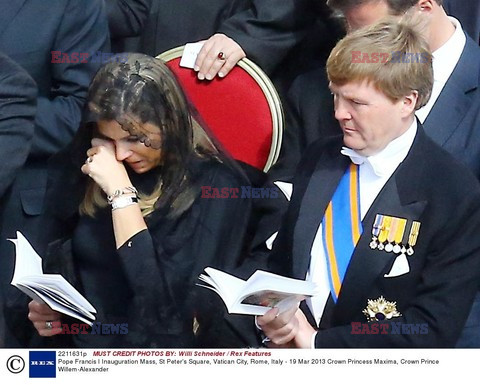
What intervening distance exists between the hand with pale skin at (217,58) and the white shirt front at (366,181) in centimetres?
47

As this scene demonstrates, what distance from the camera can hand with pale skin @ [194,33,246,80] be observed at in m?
3.51

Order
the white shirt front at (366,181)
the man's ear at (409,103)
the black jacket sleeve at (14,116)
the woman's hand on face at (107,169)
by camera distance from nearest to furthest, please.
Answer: the man's ear at (409,103) < the white shirt front at (366,181) < the woman's hand on face at (107,169) < the black jacket sleeve at (14,116)

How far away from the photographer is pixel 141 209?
11.4ft

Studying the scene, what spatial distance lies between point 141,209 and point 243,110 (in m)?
0.46

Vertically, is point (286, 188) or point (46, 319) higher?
point (286, 188)

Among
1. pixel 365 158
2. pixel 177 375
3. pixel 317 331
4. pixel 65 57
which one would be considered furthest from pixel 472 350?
pixel 65 57

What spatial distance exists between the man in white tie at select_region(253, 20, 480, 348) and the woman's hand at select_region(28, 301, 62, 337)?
0.69 m

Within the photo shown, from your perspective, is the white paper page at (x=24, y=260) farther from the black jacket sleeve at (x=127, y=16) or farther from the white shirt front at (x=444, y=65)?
the white shirt front at (x=444, y=65)

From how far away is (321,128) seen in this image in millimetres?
3521

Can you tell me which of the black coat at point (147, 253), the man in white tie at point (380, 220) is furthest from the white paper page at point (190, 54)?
the man in white tie at point (380, 220)

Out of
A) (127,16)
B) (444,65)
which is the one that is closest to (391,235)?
(444,65)

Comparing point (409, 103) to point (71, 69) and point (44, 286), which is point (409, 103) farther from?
point (44, 286)

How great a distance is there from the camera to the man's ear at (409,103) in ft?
10.6

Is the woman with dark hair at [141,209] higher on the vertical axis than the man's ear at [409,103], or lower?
lower
